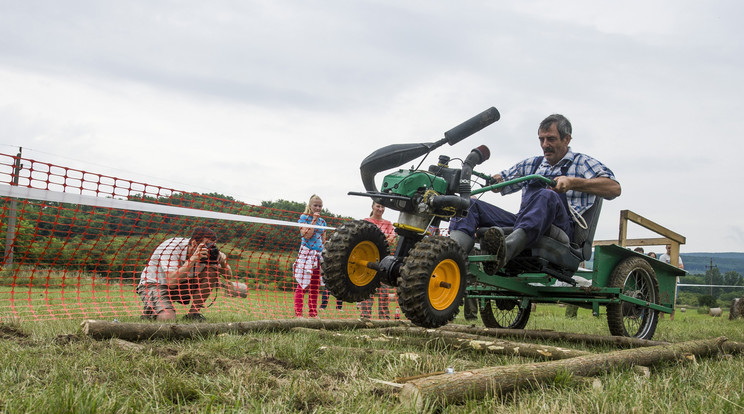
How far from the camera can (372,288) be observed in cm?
343

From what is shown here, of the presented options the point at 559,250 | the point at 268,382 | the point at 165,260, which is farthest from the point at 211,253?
the point at 268,382

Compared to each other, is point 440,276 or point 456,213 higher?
point 456,213

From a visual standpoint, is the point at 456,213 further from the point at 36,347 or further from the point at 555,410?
the point at 36,347

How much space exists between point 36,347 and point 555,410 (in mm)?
2609

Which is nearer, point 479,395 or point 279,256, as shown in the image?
point 479,395

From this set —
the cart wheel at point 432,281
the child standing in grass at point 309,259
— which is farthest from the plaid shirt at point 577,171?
the child standing in grass at point 309,259

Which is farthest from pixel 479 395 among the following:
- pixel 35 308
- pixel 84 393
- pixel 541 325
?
pixel 35 308

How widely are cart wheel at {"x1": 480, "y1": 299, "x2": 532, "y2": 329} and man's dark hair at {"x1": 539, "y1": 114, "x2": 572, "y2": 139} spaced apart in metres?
1.65

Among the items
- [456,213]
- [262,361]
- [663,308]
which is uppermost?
[456,213]

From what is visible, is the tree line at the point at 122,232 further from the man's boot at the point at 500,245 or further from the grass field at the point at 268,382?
the man's boot at the point at 500,245

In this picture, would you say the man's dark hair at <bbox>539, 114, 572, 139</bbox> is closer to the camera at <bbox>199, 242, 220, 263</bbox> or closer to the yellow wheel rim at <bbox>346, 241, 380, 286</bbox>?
the yellow wheel rim at <bbox>346, 241, 380, 286</bbox>

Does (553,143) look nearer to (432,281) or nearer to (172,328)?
(432,281)

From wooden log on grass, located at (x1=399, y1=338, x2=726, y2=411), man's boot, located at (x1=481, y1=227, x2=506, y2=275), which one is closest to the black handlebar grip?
man's boot, located at (x1=481, y1=227, x2=506, y2=275)

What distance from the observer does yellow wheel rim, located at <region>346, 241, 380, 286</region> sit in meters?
3.31
